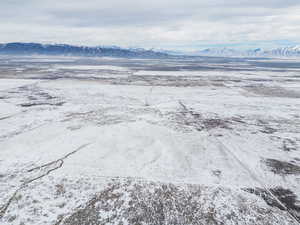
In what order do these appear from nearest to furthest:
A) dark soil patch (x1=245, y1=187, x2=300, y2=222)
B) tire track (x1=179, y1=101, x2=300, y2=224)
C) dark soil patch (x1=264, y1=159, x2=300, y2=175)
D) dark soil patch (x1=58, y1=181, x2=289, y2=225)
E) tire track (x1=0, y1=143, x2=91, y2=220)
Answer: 1. dark soil patch (x1=58, y1=181, x2=289, y2=225)
2. tire track (x1=0, y1=143, x2=91, y2=220)
3. tire track (x1=179, y1=101, x2=300, y2=224)
4. dark soil patch (x1=245, y1=187, x2=300, y2=222)
5. dark soil patch (x1=264, y1=159, x2=300, y2=175)

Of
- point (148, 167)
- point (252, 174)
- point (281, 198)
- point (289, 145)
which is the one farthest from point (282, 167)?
point (148, 167)

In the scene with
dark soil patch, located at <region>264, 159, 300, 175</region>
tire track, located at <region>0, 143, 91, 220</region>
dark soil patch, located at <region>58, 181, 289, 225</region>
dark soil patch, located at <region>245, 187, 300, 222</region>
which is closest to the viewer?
dark soil patch, located at <region>58, 181, 289, 225</region>

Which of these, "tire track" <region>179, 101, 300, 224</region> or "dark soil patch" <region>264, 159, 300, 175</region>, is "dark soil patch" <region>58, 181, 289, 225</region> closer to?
"tire track" <region>179, 101, 300, 224</region>

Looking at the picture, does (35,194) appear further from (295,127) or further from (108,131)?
(295,127)

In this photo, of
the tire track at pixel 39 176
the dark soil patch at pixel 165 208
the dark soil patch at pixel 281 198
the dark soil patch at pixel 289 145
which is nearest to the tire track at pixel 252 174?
the dark soil patch at pixel 281 198

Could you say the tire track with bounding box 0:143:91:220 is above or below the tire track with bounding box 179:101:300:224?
above

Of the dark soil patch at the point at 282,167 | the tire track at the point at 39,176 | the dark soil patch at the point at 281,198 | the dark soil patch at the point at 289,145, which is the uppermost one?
the tire track at the point at 39,176

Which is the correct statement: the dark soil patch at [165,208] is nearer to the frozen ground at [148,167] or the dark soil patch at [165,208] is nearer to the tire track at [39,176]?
the frozen ground at [148,167]

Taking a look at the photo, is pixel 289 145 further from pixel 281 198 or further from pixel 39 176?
pixel 39 176

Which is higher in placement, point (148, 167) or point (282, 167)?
point (148, 167)

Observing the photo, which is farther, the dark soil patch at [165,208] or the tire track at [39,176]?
the tire track at [39,176]

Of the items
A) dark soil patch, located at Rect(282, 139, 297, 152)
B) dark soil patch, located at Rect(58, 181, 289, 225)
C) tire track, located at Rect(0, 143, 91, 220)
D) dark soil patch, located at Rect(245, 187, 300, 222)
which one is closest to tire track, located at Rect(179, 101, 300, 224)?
dark soil patch, located at Rect(245, 187, 300, 222)

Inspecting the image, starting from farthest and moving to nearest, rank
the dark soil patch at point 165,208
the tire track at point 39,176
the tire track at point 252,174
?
1. the tire track at point 252,174
2. the tire track at point 39,176
3. the dark soil patch at point 165,208
